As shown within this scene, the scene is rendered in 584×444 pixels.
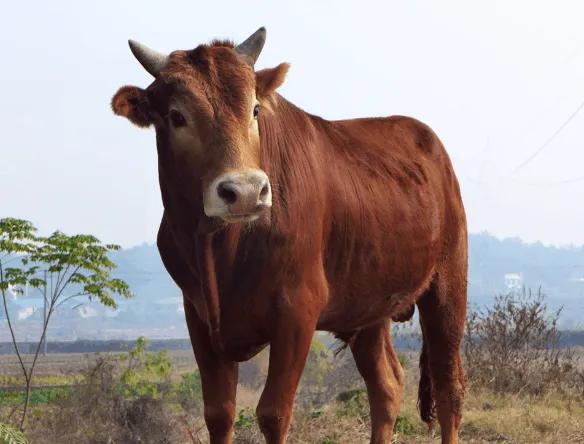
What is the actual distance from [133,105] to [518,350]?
36.6 feet

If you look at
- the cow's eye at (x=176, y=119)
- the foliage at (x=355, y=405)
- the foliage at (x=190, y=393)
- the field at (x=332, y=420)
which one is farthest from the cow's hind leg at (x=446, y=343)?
the foliage at (x=190, y=393)

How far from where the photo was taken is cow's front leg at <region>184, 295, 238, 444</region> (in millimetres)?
6828

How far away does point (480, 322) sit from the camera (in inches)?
645

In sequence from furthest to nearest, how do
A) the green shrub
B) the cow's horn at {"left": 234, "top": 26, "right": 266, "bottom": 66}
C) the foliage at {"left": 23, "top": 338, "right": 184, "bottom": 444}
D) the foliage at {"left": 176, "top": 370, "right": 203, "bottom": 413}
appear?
the foliage at {"left": 176, "top": 370, "right": 203, "bottom": 413}
the foliage at {"left": 23, "top": 338, "right": 184, "bottom": 444}
the green shrub
the cow's horn at {"left": 234, "top": 26, "right": 266, "bottom": 66}

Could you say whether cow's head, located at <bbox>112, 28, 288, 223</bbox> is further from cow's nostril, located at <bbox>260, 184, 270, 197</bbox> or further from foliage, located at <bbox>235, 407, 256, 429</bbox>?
foliage, located at <bbox>235, 407, 256, 429</bbox>

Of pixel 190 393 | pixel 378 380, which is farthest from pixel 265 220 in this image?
pixel 190 393

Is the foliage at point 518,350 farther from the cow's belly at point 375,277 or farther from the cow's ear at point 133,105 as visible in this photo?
the cow's ear at point 133,105

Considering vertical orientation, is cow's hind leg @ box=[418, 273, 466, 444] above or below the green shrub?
above

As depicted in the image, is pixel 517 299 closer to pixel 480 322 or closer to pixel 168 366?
pixel 480 322

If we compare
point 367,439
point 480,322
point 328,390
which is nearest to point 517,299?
point 480,322

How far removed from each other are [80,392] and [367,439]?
5.53m

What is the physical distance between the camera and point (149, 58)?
250 inches

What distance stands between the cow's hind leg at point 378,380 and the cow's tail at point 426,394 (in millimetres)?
610

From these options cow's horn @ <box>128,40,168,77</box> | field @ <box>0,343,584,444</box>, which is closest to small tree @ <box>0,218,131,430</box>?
field @ <box>0,343,584,444</box>
